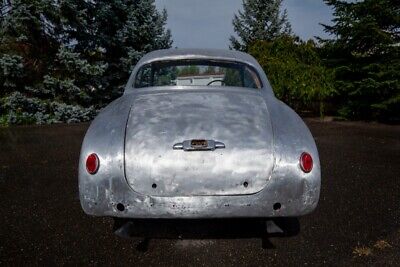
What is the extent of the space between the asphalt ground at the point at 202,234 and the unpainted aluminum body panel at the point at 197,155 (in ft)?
1.95

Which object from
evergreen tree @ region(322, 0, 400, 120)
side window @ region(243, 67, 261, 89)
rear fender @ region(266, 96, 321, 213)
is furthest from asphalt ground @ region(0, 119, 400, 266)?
evergreen tree @ region(322, 0, 400, 120)

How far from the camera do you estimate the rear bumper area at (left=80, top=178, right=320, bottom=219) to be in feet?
7.82

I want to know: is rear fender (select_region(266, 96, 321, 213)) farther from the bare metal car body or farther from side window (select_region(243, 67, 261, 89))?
side window (select_region(243, 67, 261, 89))

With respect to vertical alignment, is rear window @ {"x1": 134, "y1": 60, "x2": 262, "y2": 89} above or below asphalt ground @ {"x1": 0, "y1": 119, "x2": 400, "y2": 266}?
above

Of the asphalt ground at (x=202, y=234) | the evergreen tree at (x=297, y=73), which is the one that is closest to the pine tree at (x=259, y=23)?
the evergreen tree at (x=297, y=73)

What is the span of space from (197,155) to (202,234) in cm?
93

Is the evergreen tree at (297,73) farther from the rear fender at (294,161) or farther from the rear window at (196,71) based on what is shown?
the rear fender at (294,161)

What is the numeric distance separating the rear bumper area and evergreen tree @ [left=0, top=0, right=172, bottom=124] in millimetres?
10817

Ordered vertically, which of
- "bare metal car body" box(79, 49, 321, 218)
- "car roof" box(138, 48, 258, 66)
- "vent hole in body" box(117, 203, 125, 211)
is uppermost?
"car roof" box(138, 48, 258, 66)

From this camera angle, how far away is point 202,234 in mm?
3023

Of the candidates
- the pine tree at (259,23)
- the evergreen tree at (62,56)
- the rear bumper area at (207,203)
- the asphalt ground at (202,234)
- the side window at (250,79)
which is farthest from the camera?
the pine tree at (259,23)

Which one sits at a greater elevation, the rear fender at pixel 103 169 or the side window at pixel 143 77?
the side window at pixel 143 77

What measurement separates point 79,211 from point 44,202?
567mm

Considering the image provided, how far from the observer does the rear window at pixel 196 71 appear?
11.9ft
